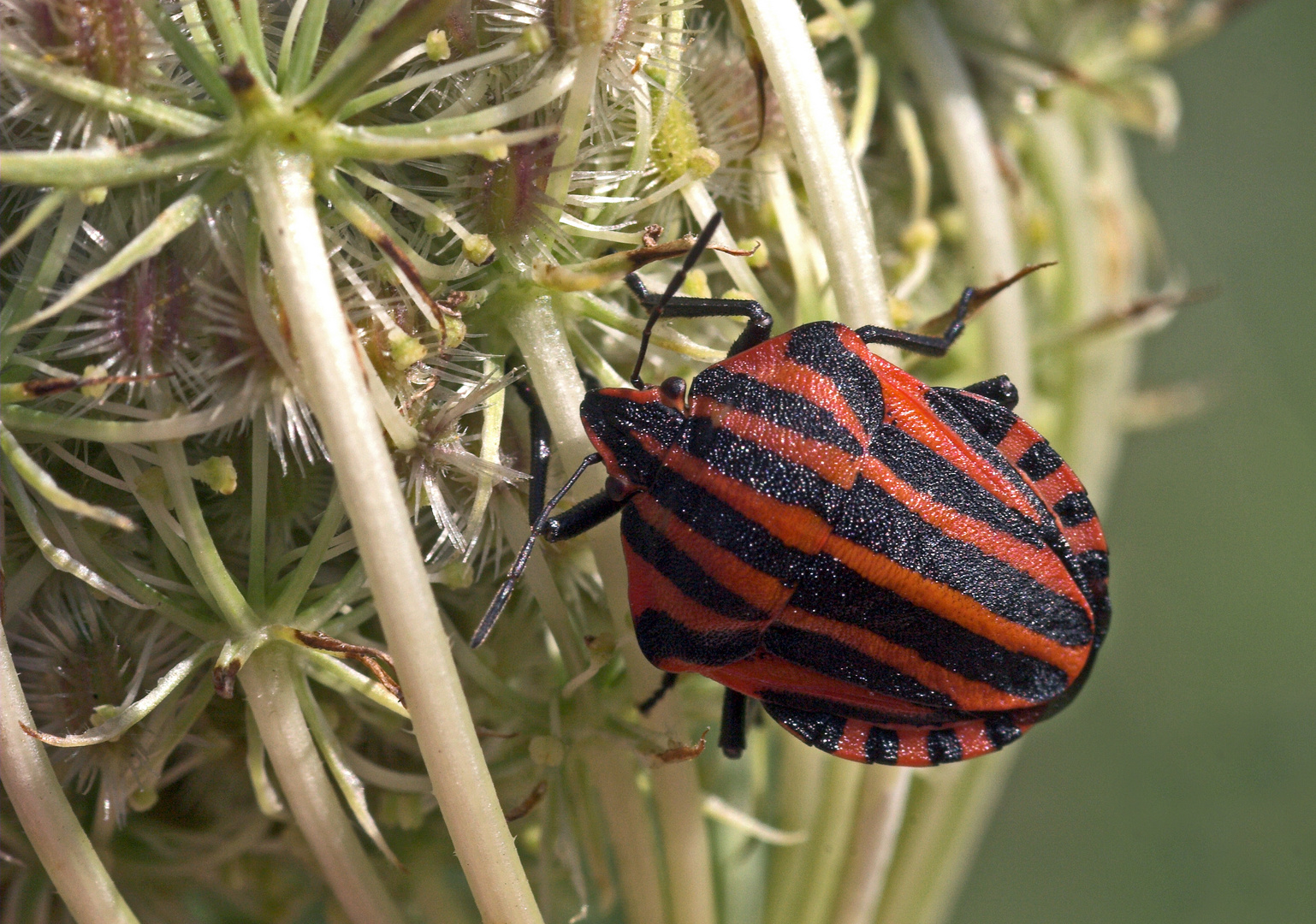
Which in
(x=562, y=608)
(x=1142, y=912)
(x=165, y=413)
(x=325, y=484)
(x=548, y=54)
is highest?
(x=548, y=54)

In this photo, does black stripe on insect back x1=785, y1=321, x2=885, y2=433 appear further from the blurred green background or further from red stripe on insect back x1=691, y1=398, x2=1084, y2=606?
the blurred green background

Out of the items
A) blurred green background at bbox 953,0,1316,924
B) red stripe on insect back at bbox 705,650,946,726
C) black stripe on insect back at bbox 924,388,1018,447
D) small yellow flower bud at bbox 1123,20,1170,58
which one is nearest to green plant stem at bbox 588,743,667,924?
red stripe on insect back at bbox 705,650,946,726

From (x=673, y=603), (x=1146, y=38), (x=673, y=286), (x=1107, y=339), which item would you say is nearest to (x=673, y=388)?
(x=673, y=286)

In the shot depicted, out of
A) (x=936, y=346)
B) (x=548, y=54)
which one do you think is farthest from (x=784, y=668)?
(x=548, y=54)

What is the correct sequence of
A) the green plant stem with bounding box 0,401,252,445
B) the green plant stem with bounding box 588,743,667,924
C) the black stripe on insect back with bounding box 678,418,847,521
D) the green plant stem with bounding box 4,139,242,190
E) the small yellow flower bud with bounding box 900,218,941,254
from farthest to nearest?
the small yellow flower bud with bounding box 900,218,941,254
the green plant stem with bounding box 588,743,667,924
the black stripe on insect back with bounding box 678,418,847,521
the green plant stem with bounding box 0,401,252,445
the green plant stem with bounding box 4,139,242,190

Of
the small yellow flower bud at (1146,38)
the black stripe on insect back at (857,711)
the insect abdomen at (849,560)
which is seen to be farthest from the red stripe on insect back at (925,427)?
the small yellow flower bud at (1146,38)

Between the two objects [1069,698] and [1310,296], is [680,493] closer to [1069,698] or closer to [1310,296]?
[1069,698]
